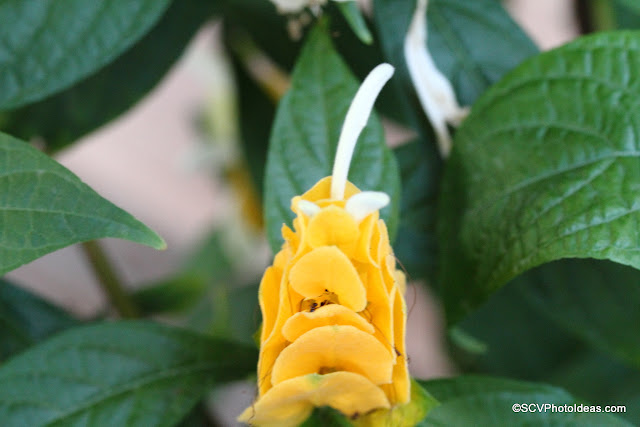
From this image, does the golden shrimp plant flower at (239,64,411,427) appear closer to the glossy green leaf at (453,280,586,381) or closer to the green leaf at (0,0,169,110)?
the green leaf at (0,0,169,110)

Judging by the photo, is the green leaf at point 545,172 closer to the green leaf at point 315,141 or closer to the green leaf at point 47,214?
the green leaf at point 315,141

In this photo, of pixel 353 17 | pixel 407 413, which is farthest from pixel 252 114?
pixel 407 413

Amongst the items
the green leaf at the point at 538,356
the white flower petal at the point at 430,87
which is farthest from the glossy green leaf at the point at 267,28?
the green leaf at the point at 538,356

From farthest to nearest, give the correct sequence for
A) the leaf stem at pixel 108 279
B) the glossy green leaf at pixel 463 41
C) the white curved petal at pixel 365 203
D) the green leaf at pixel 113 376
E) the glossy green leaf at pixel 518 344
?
the glossy green leaf at pixel 518 344 → the leaf stem at pixel 108 279 → the glossy green leaf at pixel 463 41 → the green leaf at pixel 113 376 → the white curved petal at pixel 365 203

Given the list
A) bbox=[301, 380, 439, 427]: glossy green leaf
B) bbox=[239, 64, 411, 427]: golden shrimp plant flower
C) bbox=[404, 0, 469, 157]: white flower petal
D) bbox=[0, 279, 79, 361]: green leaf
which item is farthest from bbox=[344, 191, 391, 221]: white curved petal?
bbox=[0, 279, 79, 361]: green leaf

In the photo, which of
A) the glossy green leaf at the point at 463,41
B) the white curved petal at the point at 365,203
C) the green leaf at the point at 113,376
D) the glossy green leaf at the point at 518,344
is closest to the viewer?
the white curved petal at the point at 365,203

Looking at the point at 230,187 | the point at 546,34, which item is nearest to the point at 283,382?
the point at 230,187
